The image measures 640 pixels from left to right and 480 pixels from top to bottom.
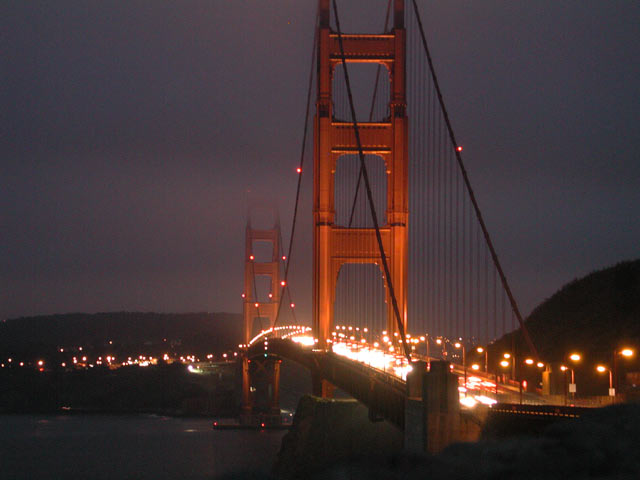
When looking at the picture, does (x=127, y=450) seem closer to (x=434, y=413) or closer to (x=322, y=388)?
(x=322, y=388)

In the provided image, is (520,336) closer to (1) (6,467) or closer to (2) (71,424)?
(1) (6,467)

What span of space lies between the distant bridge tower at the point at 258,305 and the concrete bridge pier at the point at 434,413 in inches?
1558

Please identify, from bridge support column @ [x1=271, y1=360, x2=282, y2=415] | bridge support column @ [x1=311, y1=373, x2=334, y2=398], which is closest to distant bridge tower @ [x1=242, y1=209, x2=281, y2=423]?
bridge support column @ [x1=271, y1=360, x2=282, y2=415]

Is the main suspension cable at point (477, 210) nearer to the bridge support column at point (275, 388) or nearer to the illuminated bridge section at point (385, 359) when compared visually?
the illuminated bridge section at point (385, 359)

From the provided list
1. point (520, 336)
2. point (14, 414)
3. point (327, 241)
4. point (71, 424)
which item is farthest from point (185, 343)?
point (327, 241)

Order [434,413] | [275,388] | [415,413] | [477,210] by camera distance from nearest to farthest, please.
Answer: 1. [434,413]
2. [415,413]
3. [477,210]
4. [275,388]

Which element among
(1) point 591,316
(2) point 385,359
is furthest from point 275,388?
(2) point 385,359

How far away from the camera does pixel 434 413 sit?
14609 mm

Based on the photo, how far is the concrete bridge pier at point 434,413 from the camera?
14391 millimetres

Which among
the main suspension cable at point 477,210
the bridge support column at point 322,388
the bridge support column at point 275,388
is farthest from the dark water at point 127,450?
the main suspension cable at point 477,210

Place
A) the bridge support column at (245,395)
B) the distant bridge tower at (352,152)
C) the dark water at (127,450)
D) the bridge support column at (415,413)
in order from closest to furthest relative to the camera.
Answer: the bridge support column at (415,413) < the distant bridge tower at (352,152) < the dark water at (127,450) < the bridge support column at (245,395)

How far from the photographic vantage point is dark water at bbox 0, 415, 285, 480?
3519cm

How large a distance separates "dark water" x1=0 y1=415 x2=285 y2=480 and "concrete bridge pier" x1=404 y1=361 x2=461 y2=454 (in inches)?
479

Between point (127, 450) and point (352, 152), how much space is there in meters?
21.4
